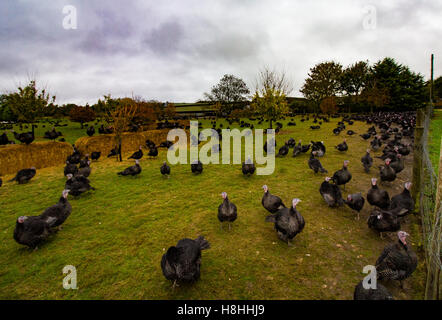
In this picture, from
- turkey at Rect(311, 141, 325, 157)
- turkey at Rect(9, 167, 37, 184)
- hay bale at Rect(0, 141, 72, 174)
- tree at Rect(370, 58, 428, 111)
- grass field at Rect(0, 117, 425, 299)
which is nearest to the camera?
grass field at Rect(0, 117, 425, 299)

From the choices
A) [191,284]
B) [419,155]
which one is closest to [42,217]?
[191,284]

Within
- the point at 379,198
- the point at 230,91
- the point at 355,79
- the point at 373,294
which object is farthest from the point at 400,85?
the point at 373,294

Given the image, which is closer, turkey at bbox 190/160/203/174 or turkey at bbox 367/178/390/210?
turkey at bbox 367/178/390/210

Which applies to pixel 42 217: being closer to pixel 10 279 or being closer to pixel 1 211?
pixel 10 279

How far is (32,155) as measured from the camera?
14.4 metres

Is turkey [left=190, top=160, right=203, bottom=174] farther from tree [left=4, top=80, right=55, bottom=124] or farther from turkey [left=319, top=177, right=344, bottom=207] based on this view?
tree [left=4, top=80, right=55, bottom=124]

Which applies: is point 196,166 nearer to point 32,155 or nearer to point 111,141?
point 111,141

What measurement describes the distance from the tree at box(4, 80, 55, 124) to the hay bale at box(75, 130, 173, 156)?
676 cm

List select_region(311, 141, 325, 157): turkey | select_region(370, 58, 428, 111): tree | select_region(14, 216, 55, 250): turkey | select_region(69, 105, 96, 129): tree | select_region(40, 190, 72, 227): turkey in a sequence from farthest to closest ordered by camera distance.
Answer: select_region(370, 58, 428, 111): tree
select_region(69, 105, 96, 129): tree
select_region(311, 141, 325, 157): turkey
select_region(40, 190, 72, 227): turkey
select_region(14, 216, 55, 250): turkey

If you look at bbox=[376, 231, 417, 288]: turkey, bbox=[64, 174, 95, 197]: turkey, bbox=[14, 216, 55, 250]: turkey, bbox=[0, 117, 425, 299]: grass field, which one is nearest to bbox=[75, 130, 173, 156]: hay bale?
bbox=[0, 117, 425, 299]: grass field

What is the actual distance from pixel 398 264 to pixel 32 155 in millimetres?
19500

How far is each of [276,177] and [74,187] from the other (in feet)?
31.7

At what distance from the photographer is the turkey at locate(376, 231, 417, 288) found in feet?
13.6

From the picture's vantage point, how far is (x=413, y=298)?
3965 millimetres
